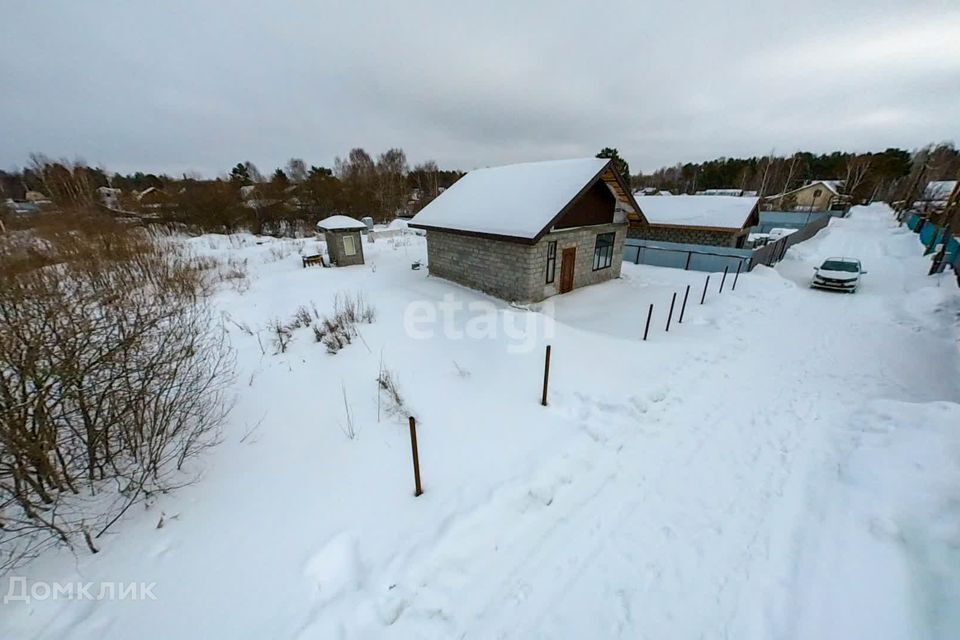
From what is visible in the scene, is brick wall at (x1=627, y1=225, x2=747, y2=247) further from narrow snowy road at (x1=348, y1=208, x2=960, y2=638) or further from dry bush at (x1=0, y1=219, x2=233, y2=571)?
dry bush at (x1=0, y1=219, x2=233, y2=571)

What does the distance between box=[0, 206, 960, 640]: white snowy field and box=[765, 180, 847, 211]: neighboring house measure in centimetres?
5448

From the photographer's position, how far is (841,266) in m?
14.3

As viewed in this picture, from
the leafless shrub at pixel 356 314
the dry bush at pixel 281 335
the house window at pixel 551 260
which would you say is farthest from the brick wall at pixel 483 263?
the dry bush at pixel 281 335

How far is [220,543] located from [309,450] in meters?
1.43

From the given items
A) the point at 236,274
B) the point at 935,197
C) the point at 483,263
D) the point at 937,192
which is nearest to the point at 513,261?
the point at 483,263

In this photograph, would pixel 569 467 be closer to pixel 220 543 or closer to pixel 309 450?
pixel 309 450

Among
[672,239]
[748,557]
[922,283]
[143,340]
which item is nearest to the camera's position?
[748,557]

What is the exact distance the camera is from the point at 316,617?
121 inches

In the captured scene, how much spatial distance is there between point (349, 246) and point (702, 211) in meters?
21.3

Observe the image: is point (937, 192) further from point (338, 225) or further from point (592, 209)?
point (338, 225)

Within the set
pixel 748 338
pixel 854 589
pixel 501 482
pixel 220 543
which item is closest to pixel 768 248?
pixel 748 338

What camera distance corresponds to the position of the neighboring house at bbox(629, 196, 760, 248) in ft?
63.8

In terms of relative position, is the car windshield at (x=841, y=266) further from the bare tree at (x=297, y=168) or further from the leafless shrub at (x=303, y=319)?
the bare tree at (x=297, y=168)

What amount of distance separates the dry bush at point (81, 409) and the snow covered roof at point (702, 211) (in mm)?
21372
